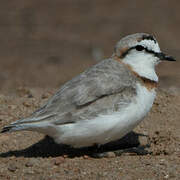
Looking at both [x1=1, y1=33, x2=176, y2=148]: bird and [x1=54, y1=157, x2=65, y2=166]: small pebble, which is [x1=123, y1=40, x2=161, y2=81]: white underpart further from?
[x1=54, y1=157, x2=65, y2=166]: small pebble

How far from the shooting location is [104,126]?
229 inches

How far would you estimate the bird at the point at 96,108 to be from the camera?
230 inches

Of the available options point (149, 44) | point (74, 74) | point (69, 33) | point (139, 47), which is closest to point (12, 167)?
point (139, 47)

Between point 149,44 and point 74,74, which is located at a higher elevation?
point 74,74

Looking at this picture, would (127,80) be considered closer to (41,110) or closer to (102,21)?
(41,110)

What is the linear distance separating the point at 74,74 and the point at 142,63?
18.8ft

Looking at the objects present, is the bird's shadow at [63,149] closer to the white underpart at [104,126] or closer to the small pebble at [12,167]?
the small pebble at [12,167]

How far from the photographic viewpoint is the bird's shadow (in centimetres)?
646

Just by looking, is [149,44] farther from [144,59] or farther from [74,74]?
[74,74]

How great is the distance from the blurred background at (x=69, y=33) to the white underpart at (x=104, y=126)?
477cm

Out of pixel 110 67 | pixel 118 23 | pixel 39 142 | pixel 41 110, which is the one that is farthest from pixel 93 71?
pixel 118 23

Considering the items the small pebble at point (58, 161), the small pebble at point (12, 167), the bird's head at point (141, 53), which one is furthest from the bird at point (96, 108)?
the small pebble at point (12, 167)

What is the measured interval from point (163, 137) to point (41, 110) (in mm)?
1826

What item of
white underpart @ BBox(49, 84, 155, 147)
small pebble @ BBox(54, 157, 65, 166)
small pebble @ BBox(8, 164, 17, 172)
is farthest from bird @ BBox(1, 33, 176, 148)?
small pebble @ BBox(8, 164, 17, 172)
